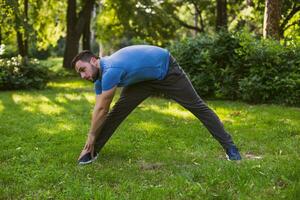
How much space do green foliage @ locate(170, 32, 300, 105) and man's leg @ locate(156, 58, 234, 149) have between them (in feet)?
18.7

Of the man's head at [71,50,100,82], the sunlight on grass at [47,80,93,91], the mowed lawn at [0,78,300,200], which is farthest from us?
the sunlight on grass at [47,80,93,91]

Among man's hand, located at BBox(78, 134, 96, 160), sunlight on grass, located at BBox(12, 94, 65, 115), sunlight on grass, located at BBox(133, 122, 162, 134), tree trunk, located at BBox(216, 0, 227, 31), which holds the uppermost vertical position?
tree trunk, located at BBox(216, 0, 227, 31)

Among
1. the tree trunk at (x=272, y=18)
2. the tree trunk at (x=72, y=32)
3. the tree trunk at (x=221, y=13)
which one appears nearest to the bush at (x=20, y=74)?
the tree trunk at (x=72, y=32)

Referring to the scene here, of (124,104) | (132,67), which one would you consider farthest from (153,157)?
(132,67)

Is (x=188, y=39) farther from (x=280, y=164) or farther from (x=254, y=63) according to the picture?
(x=280, y=164)

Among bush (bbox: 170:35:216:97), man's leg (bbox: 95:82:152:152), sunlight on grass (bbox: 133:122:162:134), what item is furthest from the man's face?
bush (bbox: 170:35:216:97)

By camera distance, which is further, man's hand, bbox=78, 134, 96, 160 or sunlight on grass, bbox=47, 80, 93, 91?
sunlight on grass, bbox=47, 80, 93, 91

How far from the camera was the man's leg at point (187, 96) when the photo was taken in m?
5.85

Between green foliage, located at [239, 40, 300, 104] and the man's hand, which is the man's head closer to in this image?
the man's hand

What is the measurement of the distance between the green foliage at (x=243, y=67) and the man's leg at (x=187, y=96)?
569 cm

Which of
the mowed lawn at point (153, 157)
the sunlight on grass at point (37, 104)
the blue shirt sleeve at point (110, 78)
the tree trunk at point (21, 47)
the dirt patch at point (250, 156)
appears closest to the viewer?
the mowed lawn at point (153, 157)

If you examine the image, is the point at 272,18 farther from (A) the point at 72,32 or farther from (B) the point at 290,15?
(A) the point at 72,32

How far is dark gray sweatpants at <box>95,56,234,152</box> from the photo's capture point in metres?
5.86

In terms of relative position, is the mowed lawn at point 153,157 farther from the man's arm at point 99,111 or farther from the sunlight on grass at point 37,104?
the man's arm at point 99,111
